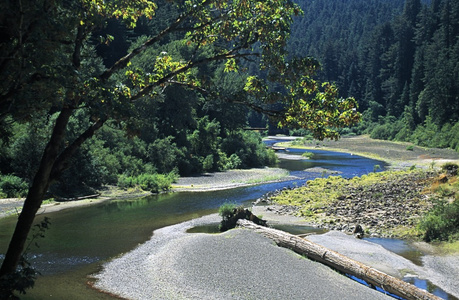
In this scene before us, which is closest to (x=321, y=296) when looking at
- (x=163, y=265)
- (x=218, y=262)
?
(x=218, y=262)

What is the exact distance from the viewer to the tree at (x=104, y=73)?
850 centimetres

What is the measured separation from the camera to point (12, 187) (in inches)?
1266

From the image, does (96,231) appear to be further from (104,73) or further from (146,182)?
(146,182)

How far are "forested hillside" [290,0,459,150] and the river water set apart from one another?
A: 165 feet

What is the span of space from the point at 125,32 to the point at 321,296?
2669 inches

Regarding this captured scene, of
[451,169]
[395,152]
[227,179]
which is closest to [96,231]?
[227,179]

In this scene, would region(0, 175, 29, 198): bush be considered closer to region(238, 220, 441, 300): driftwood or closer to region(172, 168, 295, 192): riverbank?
region(172, 168, 295, 192): riverbank

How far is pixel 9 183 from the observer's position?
32.2 metres

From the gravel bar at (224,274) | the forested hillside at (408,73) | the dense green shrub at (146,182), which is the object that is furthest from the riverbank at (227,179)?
the forested hillside at (408,73)

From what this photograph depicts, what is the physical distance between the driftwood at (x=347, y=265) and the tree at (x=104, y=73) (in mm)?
6655

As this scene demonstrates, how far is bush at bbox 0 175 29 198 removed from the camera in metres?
31.8

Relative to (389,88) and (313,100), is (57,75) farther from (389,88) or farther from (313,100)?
(389,88)

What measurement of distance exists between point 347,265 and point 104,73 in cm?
1090

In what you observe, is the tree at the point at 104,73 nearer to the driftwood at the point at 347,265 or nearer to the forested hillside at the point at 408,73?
the driftwood at the point at 347,265
